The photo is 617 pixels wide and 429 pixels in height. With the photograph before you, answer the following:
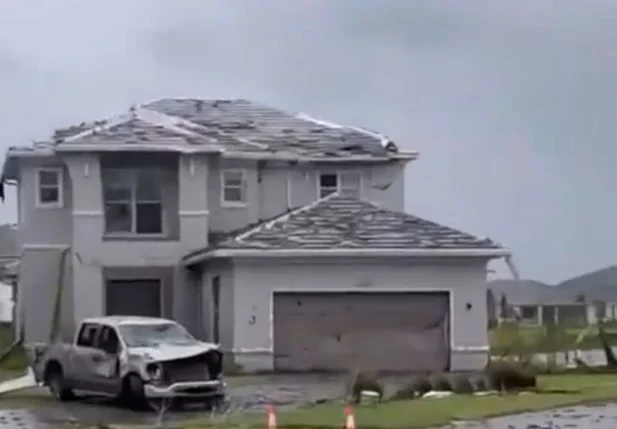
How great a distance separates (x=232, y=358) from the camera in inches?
1467

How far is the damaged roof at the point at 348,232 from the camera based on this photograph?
1474 inches

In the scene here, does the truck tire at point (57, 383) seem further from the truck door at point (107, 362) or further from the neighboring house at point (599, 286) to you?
the neighboring house at point (599, 286)

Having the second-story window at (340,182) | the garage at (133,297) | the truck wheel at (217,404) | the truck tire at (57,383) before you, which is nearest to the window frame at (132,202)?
the garage at (133,297)

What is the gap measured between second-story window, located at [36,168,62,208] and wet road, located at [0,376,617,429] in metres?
10.9

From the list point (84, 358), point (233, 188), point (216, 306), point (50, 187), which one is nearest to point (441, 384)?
point (84, 358)

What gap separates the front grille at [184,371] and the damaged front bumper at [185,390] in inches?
4.4

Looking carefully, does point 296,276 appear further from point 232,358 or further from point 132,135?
point 132,135

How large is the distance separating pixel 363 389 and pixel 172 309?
15.7 meters

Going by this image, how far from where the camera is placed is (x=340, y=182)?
4394 centimetres

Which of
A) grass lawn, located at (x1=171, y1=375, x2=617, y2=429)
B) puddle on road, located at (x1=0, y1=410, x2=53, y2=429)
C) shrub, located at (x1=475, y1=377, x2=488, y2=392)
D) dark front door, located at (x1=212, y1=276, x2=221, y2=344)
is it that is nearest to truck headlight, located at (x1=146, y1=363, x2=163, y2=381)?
puddle on road, located at (x1=0, y1=410, x2=53, y2=429)

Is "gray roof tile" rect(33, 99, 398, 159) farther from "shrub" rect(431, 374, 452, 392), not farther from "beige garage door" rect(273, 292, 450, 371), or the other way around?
"shrub" rect(431, 374, 452, 392)

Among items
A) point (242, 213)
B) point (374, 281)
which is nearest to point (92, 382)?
point (374, 281)

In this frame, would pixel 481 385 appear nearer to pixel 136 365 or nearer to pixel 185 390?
pixel 185 390

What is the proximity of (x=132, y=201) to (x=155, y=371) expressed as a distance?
14.9 m
